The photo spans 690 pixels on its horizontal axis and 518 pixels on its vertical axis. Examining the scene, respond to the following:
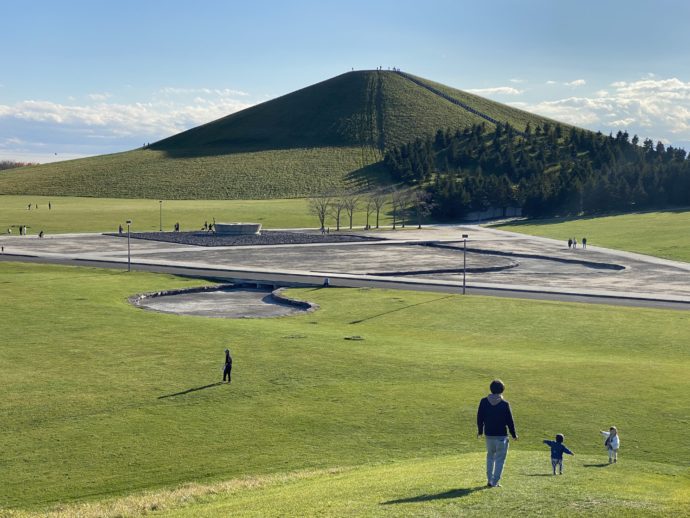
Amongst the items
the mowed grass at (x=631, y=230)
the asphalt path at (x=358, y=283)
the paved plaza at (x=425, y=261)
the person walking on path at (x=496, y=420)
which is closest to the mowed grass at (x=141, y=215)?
the paved plaza at (x=425, y=261)

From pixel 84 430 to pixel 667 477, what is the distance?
56.3ft

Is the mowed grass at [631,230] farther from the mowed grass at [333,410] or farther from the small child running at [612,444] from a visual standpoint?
the small child running at [612,444]

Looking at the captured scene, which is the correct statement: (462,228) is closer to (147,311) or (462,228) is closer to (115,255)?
(115,255)

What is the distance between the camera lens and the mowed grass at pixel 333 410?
1886cm

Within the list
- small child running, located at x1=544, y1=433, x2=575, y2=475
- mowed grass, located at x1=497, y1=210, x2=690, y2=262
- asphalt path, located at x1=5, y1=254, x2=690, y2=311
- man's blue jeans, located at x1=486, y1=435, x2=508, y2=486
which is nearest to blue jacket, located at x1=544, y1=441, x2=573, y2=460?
small child running, located at x1=544, y1=433, x2=575, y2=475

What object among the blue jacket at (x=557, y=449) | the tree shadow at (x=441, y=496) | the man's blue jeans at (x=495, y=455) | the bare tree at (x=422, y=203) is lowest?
the tree shadow at (x=441, y=496)

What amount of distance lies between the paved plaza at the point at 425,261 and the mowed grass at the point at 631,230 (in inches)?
158

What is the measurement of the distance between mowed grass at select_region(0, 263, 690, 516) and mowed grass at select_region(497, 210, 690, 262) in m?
52.8

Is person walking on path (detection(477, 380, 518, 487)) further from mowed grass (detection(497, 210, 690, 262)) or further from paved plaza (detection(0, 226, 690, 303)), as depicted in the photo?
mowed grass (detection(497, 210, 690, 262))

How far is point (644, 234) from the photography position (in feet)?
376

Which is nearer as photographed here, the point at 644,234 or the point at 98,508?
the point at 98,508

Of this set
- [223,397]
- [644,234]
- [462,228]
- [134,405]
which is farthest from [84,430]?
[462,228]

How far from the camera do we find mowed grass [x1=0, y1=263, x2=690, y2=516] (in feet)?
61.9

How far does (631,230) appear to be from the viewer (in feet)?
396
